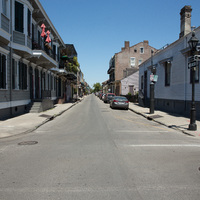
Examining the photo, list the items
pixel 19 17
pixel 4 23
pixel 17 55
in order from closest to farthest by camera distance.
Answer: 1. pixel 4 23
2. pixel 19 17
3. pixel 17 55

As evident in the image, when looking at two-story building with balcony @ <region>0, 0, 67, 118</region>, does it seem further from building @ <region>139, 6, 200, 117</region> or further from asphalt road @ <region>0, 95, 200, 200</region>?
building @ <region>139, 6, 200, 117</region>

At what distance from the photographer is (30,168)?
487 cm

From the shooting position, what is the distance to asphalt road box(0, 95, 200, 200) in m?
3.68

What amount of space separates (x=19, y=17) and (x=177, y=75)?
491 inches

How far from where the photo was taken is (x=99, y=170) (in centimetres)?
475

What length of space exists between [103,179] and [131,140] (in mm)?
3939

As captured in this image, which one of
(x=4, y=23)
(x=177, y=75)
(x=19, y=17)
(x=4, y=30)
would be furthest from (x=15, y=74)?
(x=177, y=75)

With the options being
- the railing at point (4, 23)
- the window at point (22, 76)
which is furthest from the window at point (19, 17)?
the window at point (22, 76)

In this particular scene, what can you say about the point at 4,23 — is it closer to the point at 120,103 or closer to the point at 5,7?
the point at 5,7

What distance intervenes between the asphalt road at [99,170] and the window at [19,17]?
9.37 m

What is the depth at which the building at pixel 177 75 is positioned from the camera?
15.1 meters

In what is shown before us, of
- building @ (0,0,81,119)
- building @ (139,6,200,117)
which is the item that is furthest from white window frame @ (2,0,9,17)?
building @ (139,6,200,117)

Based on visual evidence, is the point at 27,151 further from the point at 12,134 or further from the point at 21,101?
the point at 21,101

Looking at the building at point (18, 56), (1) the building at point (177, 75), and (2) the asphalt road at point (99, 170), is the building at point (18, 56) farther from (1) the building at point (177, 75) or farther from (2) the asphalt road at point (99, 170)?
(1) the building at point (177, 75)
